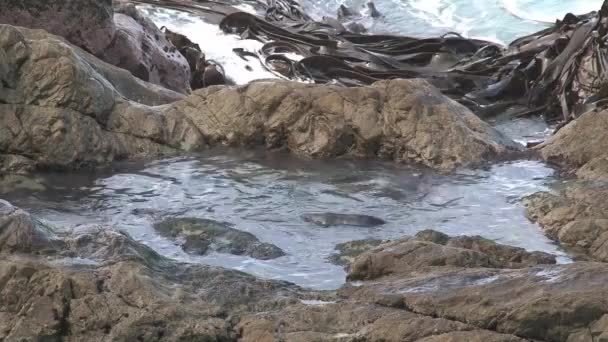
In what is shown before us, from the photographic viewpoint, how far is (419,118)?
22.9ft

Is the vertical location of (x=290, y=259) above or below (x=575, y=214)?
below

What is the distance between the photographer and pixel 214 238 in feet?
15.9

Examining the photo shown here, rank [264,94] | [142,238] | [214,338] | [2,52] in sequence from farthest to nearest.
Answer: [264,94], [2,52], [142,238], [214,338]

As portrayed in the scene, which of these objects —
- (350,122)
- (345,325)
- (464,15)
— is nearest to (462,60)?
(350,122)

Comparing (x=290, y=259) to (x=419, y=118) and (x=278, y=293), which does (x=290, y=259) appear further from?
(x=419, y=118)

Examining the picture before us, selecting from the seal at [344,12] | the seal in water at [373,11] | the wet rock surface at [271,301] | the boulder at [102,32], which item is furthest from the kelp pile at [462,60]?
the wet rock surface at [271,301]

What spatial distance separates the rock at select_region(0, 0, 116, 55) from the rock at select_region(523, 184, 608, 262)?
479 centimetres

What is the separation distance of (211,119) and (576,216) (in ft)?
10.3

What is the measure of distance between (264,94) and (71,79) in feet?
4.77

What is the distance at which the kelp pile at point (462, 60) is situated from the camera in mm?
9836

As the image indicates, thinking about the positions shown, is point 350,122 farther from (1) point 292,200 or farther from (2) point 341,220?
(2) point 341,220

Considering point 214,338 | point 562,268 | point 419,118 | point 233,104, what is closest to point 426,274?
point 562,268

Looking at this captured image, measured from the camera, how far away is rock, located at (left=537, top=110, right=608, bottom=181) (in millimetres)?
6355

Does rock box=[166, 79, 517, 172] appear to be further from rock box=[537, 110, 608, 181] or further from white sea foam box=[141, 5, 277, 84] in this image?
white sea foam box=[141, 5, 277, 84]
